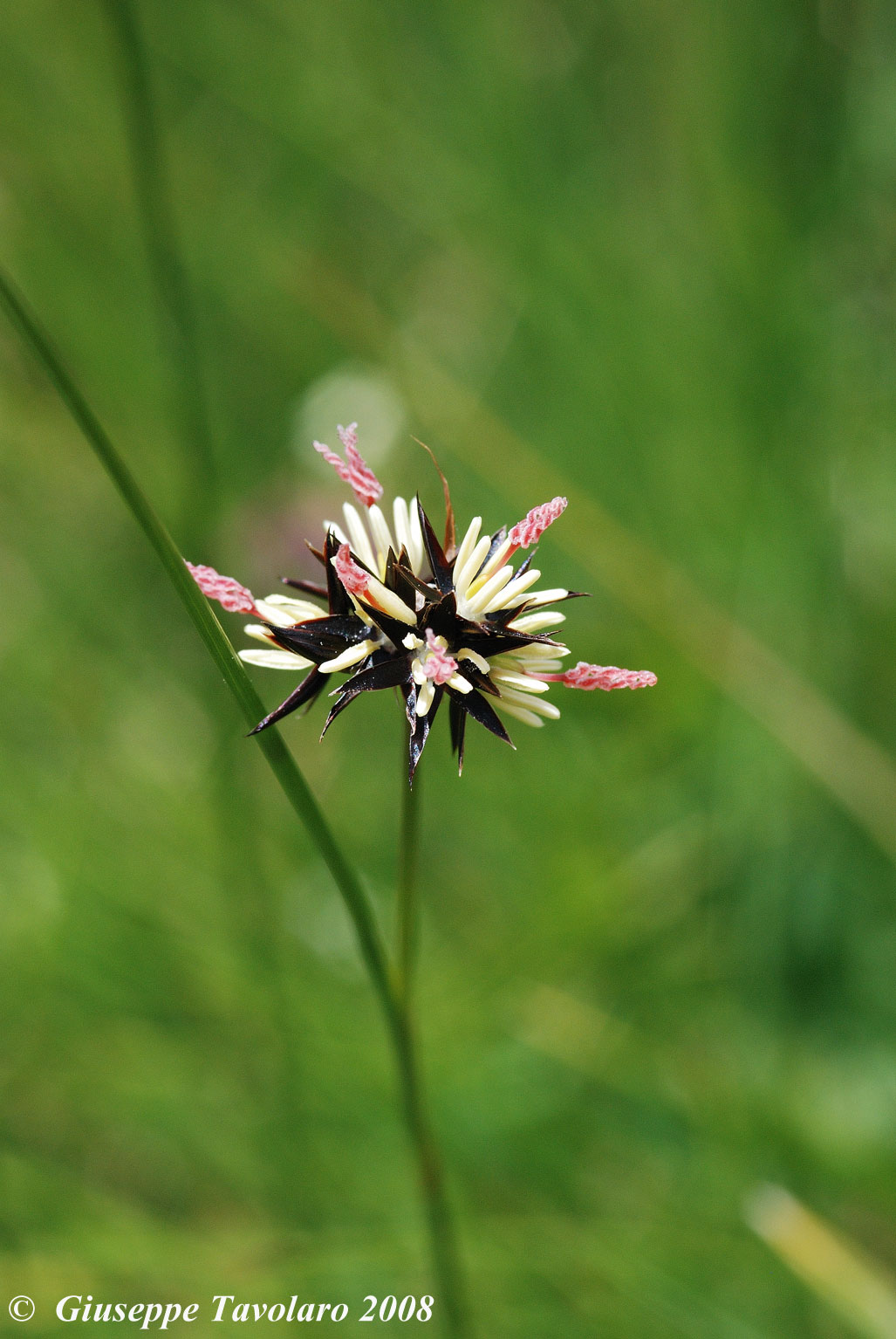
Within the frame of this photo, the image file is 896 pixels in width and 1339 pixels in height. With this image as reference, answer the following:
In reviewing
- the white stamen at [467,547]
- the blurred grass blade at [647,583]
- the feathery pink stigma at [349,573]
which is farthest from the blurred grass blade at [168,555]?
the blurred grass blade at [647,583]

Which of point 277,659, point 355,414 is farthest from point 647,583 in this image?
point 277,659

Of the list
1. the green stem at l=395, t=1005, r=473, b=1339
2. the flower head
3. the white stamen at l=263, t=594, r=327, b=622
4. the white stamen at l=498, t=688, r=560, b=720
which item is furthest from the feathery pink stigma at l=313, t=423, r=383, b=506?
the green stem at l=395, t=1005, r=473, b=1339

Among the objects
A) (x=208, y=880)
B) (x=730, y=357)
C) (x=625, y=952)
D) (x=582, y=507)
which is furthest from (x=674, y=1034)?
(x=730, y=357)

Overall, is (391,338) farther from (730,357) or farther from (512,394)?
(730,357)

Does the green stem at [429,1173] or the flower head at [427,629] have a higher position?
the flower head at [427,629]

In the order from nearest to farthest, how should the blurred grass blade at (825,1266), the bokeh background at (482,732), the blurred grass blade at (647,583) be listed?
the blurred grass blade at (825,1266) < the bokeh background at (482,732) < the blurred grass blade at (647,583)

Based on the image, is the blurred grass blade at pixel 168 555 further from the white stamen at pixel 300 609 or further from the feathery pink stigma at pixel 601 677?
the feathery pink stigma at pixel 601 677

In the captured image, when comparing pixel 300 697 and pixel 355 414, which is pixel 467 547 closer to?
pixel 300 697
